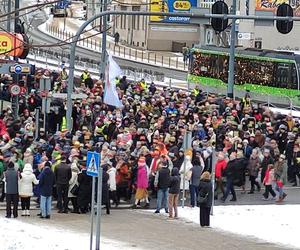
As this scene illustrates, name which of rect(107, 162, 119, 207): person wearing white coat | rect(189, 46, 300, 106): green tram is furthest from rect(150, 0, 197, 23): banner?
rect(107, 162, 119, 207): person wearing white coat

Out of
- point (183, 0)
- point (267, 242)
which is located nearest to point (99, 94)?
point (267, 242)

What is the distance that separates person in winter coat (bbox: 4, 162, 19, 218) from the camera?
24.2 metres

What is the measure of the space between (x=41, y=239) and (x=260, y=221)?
637cm

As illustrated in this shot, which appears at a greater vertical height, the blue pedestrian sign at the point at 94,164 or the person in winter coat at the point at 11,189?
the blue pedestrian sign at the point at 94,164

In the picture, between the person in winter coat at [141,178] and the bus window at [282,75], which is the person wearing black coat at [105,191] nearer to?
the person in winter coat at [141,178]

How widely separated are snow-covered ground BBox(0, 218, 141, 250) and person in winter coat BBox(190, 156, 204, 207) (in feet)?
15.3

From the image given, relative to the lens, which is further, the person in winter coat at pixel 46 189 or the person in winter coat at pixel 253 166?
the person in winter coat at pixel 253 166

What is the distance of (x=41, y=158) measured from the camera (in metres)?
26.2

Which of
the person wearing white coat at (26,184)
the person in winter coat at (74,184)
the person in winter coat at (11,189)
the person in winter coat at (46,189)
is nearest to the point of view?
the person in winter coat at (11,189)

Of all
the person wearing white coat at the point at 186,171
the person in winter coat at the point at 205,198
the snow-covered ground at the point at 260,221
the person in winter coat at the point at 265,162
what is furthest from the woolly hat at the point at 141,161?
the person in winter coat at the point at 265,162

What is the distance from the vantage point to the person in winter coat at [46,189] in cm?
2444

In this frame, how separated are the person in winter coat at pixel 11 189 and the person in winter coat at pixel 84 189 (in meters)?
1.61

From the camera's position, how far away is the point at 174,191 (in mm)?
25609

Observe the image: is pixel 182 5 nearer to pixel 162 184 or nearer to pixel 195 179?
pixel 195 179
